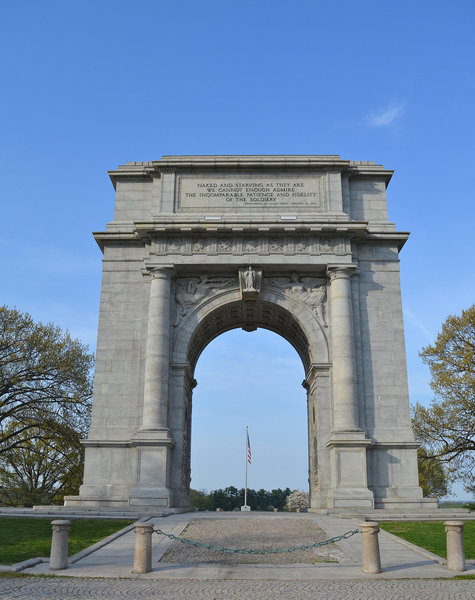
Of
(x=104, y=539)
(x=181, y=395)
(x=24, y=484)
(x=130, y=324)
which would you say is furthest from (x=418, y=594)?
(x=24, y=484)

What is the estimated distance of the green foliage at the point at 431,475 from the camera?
41.1m

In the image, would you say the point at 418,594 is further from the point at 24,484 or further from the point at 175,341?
the point at 24,484

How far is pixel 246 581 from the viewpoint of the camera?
13312 mm

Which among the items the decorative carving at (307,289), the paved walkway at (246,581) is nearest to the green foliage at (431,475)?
the decorative carving at (307,289)

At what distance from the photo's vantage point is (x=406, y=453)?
27.4 metres

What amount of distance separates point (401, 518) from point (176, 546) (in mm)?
9717

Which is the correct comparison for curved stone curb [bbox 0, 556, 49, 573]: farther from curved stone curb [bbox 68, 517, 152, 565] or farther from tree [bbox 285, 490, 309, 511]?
tree [bbox 285, 490, 309, 511]

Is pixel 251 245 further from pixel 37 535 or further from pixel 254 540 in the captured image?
pixel 37 535

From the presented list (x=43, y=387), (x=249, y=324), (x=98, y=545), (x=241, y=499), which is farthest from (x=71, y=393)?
(x=241, y=499)

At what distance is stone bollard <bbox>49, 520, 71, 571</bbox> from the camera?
14.4 metres

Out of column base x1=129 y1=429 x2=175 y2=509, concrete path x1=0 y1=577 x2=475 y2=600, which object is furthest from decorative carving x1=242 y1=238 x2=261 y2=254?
concrete path x1=0 y1=577 x2=475 y2=600

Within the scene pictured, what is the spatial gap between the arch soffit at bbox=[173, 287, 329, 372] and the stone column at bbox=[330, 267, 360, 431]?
99 centimetres

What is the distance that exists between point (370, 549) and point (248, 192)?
20.9 metres

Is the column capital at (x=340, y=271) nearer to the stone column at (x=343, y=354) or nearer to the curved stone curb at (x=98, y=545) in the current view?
the stone column at (x=343, y=354)
